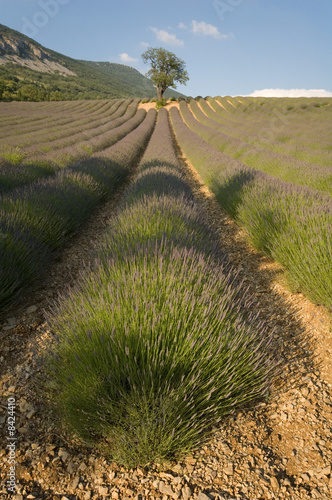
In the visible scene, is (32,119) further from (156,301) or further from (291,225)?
(156,301)

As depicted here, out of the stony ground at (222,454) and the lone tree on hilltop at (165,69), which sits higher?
the lone tree on hilltop at (165,69)

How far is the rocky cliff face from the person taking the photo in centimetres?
6518

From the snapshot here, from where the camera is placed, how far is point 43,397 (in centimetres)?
159

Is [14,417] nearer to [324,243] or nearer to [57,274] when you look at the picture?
[57,274]

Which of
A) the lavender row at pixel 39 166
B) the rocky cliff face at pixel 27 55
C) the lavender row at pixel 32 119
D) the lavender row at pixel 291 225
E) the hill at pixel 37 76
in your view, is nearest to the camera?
the lavender row at pixel 291 225

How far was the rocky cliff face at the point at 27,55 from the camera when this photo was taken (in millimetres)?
65181

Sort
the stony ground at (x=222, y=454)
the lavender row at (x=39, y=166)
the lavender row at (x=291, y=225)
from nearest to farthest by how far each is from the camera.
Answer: the stony ground at (x=222, y=454), the lavender row at (x=291, y=225), the lavender row at (x=39, y=166)

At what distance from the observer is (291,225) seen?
10.4 ft

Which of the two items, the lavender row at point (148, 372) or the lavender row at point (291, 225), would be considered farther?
the lavender row at point (291, 225)

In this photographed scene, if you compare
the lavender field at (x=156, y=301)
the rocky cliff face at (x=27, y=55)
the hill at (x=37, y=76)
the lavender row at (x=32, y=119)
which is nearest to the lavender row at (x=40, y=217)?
the lavender field at (x=156, y=301)

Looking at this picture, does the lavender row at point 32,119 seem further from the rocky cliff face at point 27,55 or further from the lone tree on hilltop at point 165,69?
the rocky cliff face at point 27,55

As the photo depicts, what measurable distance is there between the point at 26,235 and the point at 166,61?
147ft

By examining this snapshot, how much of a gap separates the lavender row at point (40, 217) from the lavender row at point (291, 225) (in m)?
2.59

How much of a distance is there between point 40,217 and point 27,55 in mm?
90033
